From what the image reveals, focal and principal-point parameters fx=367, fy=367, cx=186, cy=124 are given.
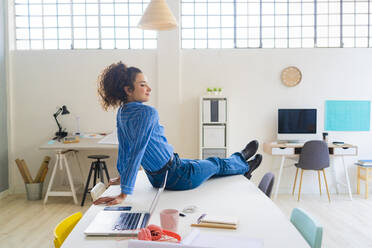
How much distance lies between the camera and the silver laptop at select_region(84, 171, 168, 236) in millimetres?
1375

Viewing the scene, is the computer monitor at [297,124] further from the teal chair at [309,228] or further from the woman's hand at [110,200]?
the woman's hand at [110,200]

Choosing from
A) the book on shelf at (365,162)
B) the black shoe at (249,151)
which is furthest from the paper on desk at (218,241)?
the book on shelf at (365,162)

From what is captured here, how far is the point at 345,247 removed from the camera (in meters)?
3.15

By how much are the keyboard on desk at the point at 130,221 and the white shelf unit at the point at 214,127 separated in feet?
10.9

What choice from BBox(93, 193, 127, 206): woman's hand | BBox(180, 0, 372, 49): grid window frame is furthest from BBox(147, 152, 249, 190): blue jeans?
BBox(180, 0, 372, 49): grid window frame

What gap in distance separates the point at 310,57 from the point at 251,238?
4430 mm

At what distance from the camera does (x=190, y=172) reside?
7.07ft

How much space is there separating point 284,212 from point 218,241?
3200mm

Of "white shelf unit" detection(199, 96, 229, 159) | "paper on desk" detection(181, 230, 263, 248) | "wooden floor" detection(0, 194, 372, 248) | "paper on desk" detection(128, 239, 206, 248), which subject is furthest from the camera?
"white shelf unit" detection(199, 96, 229, 159)

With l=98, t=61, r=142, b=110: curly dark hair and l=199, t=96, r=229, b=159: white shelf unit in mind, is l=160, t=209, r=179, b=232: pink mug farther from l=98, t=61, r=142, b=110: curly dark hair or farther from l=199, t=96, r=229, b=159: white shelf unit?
l=199, t=96, r=229, b=159: white shelf unit

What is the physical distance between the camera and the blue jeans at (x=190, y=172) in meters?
2.10

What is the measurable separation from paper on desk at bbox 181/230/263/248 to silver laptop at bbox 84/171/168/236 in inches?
8.7

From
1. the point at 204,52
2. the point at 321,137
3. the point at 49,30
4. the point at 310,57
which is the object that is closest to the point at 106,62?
the point at 49,30

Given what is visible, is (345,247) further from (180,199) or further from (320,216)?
(180,199)
